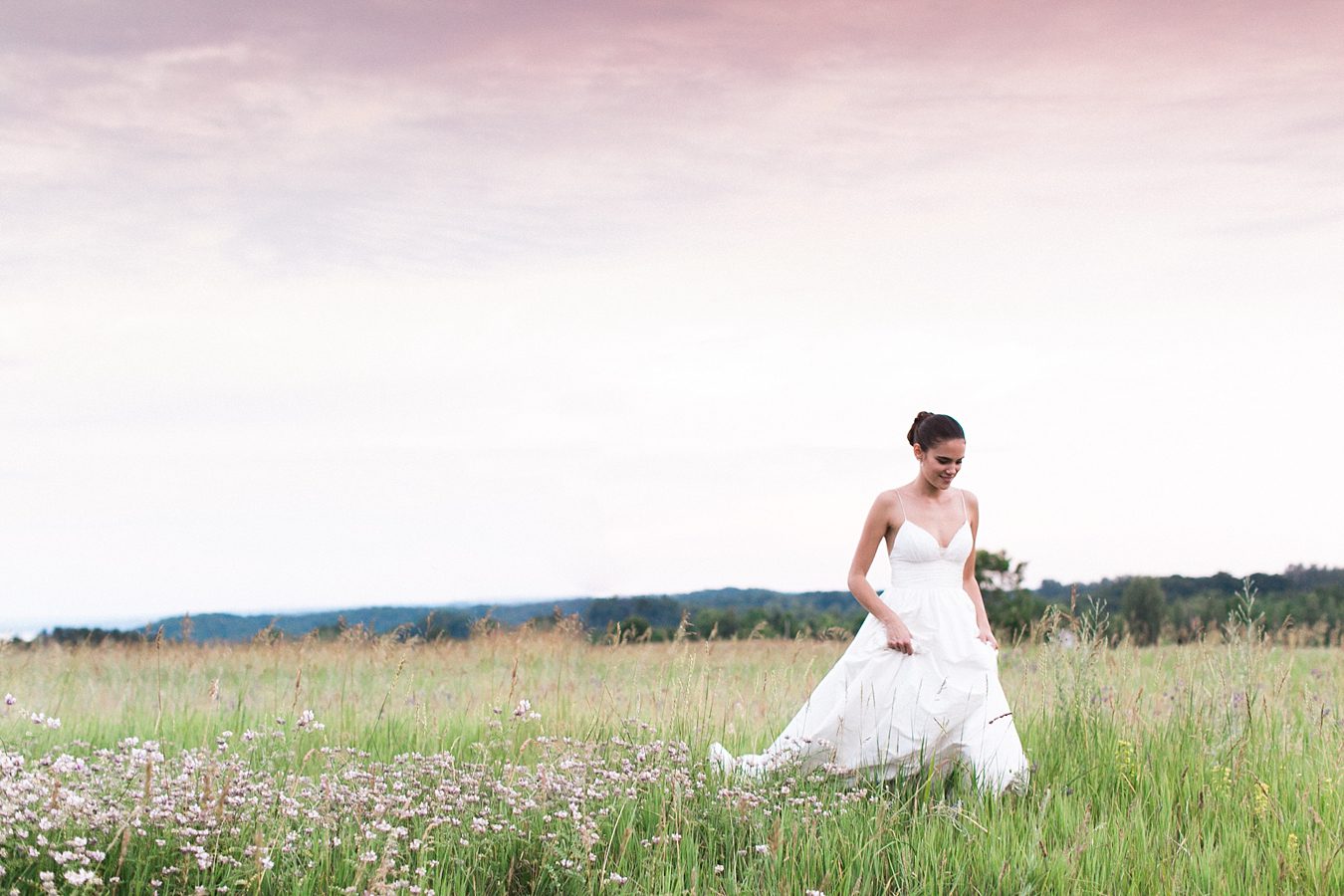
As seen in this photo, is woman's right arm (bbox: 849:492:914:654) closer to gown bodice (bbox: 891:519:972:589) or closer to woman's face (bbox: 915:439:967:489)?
gown bodice (bbox: 891:519:972:589)

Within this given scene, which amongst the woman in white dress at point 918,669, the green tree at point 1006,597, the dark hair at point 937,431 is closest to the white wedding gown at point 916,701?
the woman in white dress at point 918,669

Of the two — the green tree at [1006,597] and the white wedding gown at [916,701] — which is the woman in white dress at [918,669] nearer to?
the white wedding gown at [916,701]

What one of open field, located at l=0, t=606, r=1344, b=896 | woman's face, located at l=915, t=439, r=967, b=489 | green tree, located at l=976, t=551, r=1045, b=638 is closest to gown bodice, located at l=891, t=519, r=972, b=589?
woman's face, located at l=915, t=439, r=967, b=489

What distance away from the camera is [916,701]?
23.0ft

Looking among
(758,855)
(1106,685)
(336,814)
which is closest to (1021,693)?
(1106,685)

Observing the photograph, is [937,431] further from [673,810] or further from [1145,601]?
[1145,601]

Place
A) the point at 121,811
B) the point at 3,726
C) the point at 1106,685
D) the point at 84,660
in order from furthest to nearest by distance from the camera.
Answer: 1. the point at 84,660
2. the point at 1106,685
3. the point at 3,726
4. the point at 121,811

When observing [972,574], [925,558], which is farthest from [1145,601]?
[925,558]

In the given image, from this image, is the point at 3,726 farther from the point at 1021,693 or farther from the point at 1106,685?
the point at 1106,685

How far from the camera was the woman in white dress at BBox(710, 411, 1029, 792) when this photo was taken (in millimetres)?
6922

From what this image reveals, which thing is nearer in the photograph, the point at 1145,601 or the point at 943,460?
the point at 943,460

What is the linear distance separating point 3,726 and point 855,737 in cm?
700

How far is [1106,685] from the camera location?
982 centimetres

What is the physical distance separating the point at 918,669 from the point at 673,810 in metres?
2.15
